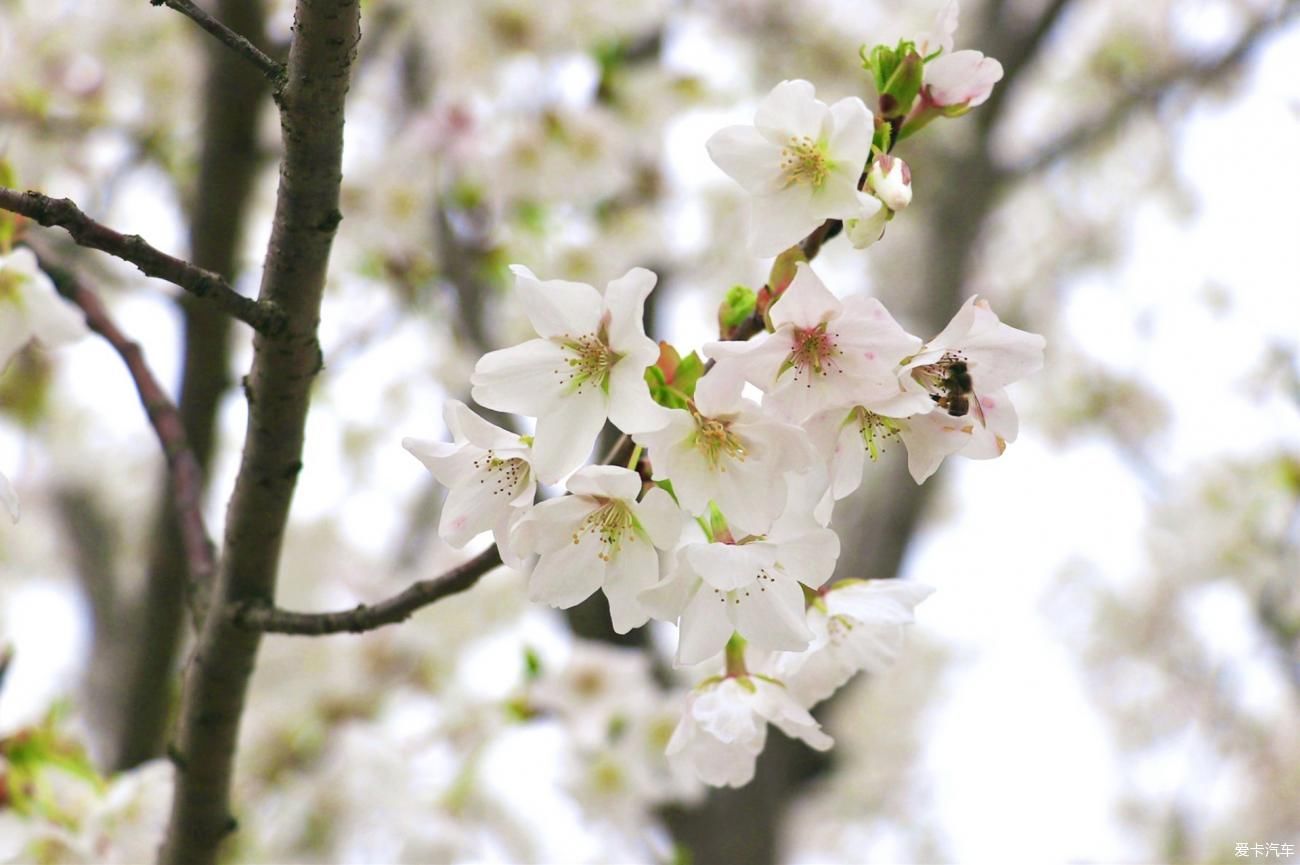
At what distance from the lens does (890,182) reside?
2.41 ft

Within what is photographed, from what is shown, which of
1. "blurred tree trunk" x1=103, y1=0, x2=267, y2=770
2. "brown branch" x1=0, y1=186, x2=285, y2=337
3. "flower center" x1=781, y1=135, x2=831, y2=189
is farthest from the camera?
"blurred tree trunk" x1=103, y1=0, x2=267, y2=770

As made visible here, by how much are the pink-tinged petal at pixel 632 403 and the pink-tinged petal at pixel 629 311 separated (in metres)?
0.01

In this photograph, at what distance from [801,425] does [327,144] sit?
390mm

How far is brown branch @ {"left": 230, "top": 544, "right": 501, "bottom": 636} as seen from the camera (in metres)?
0.81

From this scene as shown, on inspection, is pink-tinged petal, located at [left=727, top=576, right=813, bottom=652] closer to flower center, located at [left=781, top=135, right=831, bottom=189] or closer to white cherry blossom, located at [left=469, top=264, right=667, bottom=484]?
white cherry blossom, located at [left=469, top=264, right=667, bottom=484]

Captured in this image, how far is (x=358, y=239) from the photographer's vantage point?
2.73 metres

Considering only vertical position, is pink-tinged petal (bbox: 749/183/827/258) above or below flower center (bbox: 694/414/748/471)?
above

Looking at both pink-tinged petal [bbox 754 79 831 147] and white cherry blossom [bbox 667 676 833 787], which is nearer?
pink-tinged petal [bbox 754 79 831 147]

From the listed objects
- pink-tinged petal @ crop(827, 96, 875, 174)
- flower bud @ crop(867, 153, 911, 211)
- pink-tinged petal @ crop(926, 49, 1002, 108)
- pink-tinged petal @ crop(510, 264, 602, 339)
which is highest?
pink-tinged petal @ crop(926, 49, 1002, 108)

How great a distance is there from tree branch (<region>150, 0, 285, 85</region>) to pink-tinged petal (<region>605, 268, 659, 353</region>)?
274mm

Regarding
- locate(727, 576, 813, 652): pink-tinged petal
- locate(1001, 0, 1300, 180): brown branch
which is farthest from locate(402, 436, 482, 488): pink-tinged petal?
locate(1001, 0, 1300, 180): brown branch

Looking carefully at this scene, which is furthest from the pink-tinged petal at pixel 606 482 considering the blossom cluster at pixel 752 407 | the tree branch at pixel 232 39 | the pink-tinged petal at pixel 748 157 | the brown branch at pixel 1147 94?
the brown branch at pixel 1147 94

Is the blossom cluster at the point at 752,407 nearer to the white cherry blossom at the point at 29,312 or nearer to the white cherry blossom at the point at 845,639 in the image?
the white cherry blossom at the point at 845,639

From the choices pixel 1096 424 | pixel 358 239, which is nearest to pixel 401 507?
pixel 358 239
